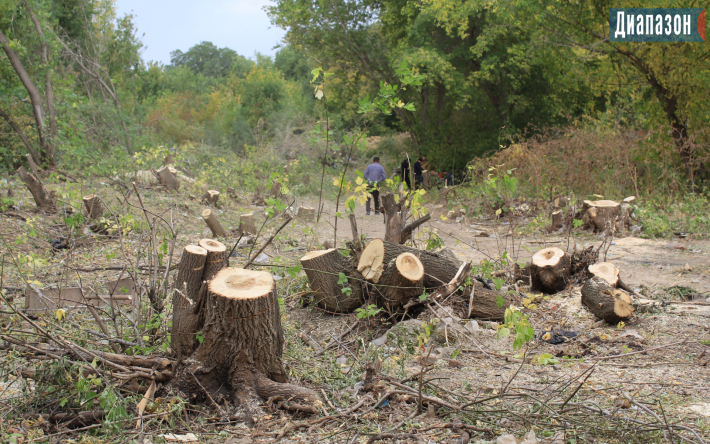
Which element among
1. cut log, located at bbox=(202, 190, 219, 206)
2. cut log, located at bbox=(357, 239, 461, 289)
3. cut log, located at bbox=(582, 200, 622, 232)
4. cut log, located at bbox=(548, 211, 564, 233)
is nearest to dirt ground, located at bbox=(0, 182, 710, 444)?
cut log, located at bbox=(357, 239, 461, 289)

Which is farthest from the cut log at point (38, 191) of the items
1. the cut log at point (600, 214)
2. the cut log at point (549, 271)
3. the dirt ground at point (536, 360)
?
the cut log at point (600, 214)

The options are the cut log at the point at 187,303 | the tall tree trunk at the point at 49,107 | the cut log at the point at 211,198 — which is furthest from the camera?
the tall tree trunk at the point at 49,107

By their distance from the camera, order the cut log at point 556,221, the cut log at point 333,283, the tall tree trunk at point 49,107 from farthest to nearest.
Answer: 1. the tall tree trunk at point 49,107
2. the cut log at point 556,221
3. the cut log at point 333,283

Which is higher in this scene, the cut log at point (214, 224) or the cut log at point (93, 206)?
the cut log at point (93, 206)

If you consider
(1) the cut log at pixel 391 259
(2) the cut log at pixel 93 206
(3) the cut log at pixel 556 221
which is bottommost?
(3) the cut log at pixel 556 221

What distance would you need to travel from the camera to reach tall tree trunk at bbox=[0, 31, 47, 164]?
10.4 m

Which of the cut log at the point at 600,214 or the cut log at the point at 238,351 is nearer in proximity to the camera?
the cut log at the point at 238,351

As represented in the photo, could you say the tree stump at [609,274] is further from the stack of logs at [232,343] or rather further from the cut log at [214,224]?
the cut log at [214,224]

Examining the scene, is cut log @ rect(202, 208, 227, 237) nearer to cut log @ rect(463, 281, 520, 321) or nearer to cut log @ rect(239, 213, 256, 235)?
cut log @ rect(239, 213, 256, 235)

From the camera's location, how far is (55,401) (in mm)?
2715

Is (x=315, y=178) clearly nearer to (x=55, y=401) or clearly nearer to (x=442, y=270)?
(x=442, y=270)

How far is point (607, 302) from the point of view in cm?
419

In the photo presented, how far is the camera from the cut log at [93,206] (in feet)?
22.9

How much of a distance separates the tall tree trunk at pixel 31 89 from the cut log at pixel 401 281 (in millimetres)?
10381
